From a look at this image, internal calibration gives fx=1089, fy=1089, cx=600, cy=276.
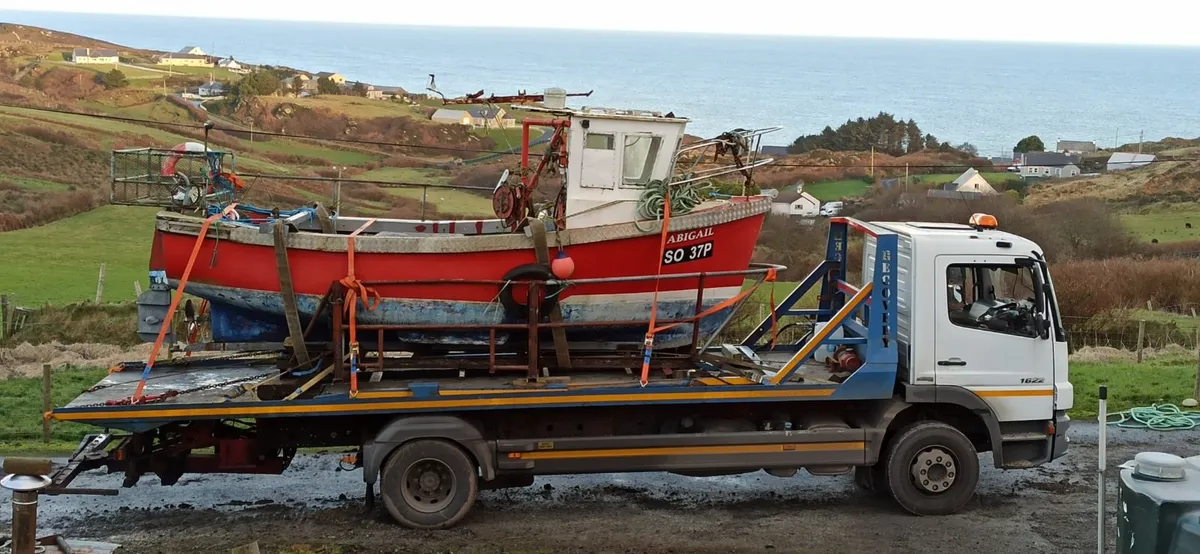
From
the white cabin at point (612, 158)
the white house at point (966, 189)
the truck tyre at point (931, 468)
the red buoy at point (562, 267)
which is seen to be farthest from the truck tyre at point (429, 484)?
the white house at point (966, 189)

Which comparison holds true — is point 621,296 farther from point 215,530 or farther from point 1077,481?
point 1077,481

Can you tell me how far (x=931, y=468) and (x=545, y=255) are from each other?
405cm

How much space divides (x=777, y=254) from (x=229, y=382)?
27238 millimetres

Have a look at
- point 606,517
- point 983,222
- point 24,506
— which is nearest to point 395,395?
point 606,517

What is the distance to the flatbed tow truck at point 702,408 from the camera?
9508 millimetres

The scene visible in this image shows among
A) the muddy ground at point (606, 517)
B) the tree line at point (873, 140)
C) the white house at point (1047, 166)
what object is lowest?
the muddy ground at point (606, 517)

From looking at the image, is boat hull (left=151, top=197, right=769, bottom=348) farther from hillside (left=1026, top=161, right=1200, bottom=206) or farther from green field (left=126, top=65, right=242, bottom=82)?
green field (left=126, top=65, right=242, bottom=82)

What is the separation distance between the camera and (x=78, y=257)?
34.8 m

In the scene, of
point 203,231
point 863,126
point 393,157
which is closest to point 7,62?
point 393,157

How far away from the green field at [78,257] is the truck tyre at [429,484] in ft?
65.9

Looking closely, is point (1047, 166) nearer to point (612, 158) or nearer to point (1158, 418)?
point (1158, 418)

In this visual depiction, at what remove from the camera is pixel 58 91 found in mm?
74188

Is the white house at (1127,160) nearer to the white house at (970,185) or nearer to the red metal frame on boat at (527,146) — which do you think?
the white house at (970,185)

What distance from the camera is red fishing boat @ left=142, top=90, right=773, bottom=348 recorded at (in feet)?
33.8
